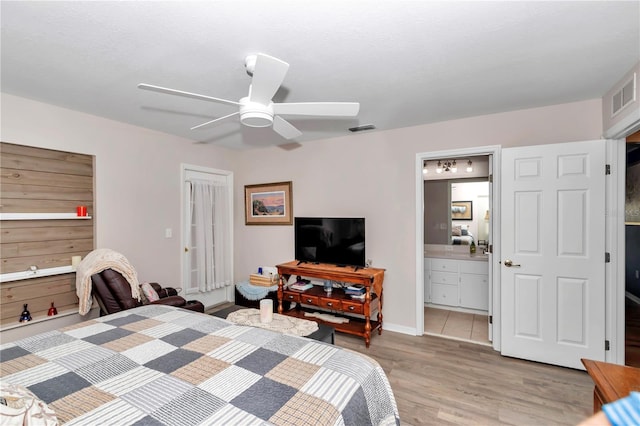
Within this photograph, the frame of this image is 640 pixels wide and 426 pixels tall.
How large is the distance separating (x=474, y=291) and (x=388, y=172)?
218 cm

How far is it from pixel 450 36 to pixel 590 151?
1.91 metres

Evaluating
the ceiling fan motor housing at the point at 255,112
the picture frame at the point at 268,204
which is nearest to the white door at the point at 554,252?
the ceiling fan motor housing at the point at 255,112

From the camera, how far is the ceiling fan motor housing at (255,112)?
6.28ft

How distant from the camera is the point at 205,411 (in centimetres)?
108

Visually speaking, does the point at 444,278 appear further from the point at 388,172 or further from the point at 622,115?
the point at 622,115

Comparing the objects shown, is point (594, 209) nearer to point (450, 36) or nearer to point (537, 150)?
point (537, 150)

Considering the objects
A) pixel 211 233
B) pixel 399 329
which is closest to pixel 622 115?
pixel 399 329

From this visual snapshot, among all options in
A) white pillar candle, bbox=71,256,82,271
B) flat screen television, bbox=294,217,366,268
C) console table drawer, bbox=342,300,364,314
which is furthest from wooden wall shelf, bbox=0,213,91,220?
console table drawer, bbox=342,300,364,314

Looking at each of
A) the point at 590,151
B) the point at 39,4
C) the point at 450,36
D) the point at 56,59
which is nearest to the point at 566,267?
the point at 590,151

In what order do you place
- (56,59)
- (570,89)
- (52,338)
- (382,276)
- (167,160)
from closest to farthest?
(52,338), (56,59), (570,89), (382,276), (167,160)

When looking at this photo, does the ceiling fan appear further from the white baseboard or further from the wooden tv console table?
the white baseboard

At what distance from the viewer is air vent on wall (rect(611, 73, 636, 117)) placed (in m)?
2.12

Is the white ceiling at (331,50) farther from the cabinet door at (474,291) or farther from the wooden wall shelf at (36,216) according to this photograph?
the cabinet door at (474,291)

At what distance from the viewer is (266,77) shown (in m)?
1.59
